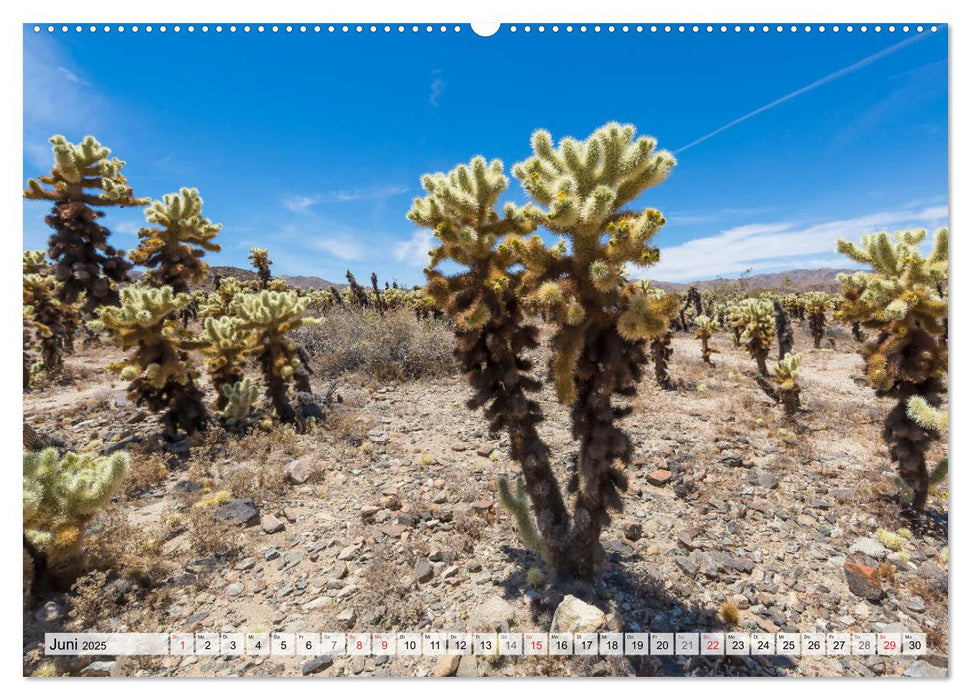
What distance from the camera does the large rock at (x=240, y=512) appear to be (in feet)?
20.4

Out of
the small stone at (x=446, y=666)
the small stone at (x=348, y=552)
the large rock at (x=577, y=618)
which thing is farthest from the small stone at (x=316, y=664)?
the large rock at (x=577, y=618)

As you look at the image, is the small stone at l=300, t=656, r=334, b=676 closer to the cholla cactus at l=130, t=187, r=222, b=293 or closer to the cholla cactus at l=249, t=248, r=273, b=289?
the cholla cactus at l=130, t=187, r=222, b=293

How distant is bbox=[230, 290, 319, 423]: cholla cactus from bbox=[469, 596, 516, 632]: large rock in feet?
23.1

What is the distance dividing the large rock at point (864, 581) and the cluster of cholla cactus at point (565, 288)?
3495 millimetres

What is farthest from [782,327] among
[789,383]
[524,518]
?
[524,518]

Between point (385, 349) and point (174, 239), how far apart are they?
21.8 ft

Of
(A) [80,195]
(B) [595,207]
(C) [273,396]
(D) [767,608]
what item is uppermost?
(A) [80,195]

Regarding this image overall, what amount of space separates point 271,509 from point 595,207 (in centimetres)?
656

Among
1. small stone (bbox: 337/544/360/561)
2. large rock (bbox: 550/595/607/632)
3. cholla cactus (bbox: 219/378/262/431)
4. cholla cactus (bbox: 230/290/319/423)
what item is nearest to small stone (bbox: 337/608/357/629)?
small stone (bbox: 337/544/360/561)

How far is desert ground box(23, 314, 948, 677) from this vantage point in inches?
164

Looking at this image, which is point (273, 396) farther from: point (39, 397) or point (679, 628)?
point (679, 628)

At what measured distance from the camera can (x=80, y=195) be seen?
26.0 ft

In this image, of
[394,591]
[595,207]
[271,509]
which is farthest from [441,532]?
[595,207]

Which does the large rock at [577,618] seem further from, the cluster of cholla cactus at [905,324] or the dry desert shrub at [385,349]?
the dry desert shrub at [385,349]
